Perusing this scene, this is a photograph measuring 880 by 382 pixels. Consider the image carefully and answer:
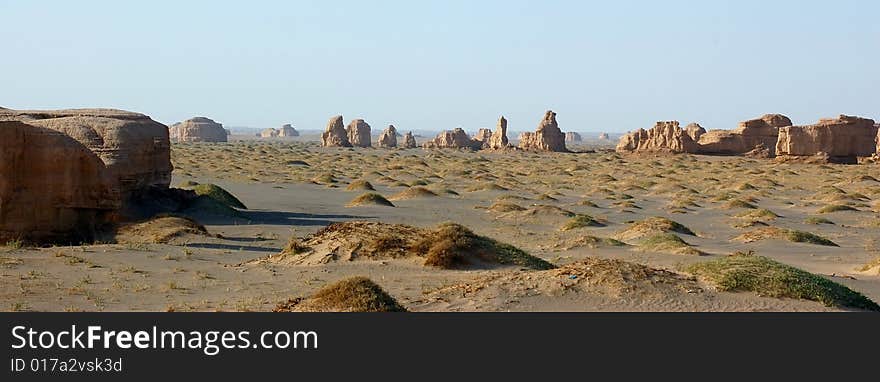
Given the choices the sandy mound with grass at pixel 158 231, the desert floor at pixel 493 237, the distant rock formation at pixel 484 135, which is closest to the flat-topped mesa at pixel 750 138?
the desert floor at pixel 493 237

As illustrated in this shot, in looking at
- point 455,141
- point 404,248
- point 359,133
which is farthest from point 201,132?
point 404,248

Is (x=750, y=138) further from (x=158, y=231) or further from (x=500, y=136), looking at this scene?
(x=158, y=231)

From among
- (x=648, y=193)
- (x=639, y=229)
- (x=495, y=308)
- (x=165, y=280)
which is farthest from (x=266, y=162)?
(x=495, y=308)

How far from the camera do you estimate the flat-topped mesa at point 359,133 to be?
429 ft

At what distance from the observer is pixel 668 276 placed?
13.5 meters

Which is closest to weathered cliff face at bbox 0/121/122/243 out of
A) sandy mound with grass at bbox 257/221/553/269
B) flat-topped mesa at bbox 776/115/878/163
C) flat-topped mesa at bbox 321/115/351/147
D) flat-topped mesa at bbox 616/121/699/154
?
sandy mound with grass at bbox 257/221/553/269

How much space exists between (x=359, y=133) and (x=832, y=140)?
7221cm

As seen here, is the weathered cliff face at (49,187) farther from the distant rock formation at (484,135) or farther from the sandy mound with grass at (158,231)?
the distant rock formation at (484,135)

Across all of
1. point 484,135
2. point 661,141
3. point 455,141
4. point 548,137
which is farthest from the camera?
point 484,135

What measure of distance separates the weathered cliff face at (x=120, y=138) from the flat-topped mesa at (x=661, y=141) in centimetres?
6890

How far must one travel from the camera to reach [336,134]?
413 feet

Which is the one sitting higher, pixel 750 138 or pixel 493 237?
pixel 750 138

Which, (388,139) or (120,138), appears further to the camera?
(388,139)

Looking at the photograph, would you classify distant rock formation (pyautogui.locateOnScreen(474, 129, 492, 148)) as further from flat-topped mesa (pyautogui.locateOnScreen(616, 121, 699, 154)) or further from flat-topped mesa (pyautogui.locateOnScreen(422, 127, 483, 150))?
flat-topped mesa (pyautogui.locateOnScreen(616, 121, 699, 154))
